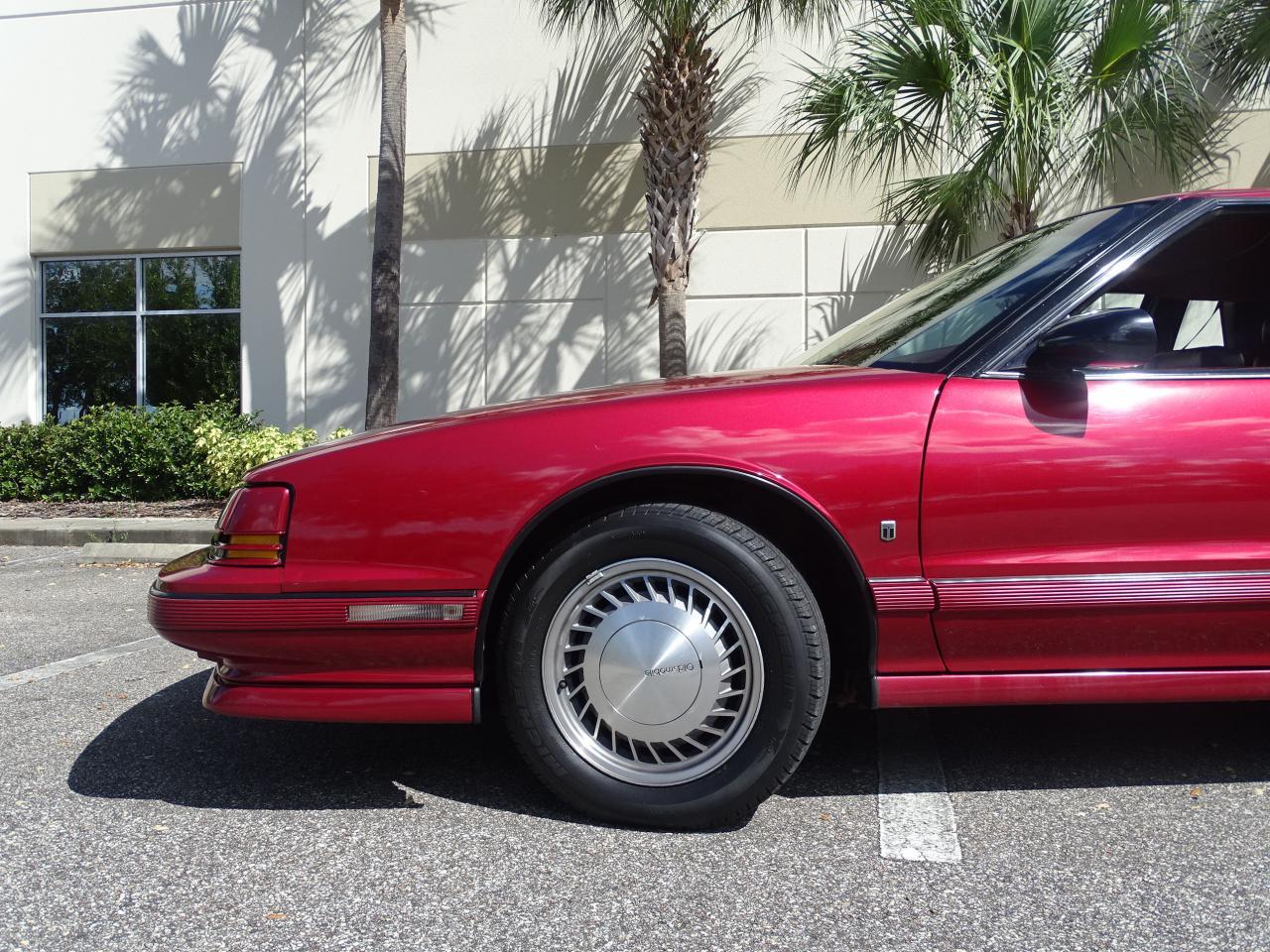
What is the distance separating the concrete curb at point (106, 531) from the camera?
8.59 m

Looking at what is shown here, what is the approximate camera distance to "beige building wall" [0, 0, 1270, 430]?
10953 mm

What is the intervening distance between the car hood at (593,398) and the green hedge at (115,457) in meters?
8.30

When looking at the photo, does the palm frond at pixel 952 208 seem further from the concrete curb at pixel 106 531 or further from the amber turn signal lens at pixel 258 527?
the amber turn signal lens at pixel 258 527

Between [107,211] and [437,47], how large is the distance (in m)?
4.32

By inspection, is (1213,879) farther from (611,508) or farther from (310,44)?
(310,44)

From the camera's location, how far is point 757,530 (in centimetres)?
262

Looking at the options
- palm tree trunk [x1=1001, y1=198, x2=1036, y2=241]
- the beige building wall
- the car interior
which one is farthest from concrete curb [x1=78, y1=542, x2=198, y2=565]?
the car interior

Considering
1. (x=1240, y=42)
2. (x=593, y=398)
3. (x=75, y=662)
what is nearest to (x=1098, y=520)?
(x=593, y=398)

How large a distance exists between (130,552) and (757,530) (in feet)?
22.7

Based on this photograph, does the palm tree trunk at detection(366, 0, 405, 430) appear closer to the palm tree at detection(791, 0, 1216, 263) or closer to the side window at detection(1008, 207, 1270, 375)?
the palm tree at detection(791, 0, 1216, 263)

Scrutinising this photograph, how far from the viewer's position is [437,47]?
11.5m

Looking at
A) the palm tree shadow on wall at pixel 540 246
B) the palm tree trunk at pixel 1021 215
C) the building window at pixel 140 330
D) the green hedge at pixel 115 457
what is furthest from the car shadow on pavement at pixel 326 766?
the building window at pixel 140 330

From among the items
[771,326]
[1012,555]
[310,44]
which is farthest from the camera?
[310,44]

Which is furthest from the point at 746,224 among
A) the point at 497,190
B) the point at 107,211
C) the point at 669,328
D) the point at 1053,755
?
the point at 1053,755
